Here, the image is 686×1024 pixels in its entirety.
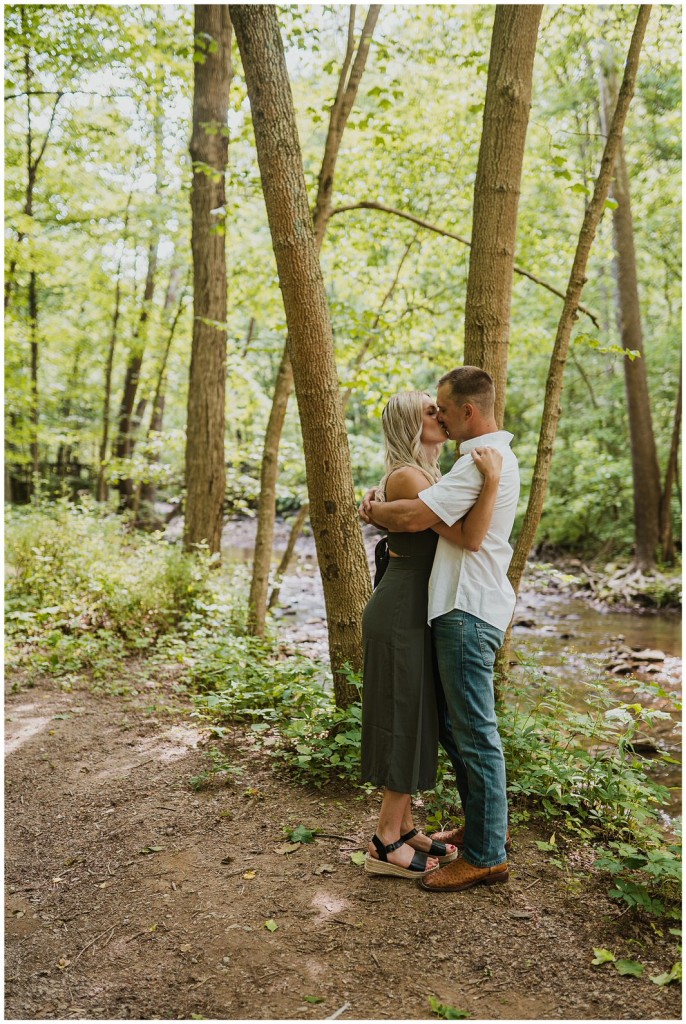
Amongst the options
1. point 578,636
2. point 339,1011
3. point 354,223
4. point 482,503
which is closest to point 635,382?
point 578,636

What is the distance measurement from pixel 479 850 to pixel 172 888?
1.39m

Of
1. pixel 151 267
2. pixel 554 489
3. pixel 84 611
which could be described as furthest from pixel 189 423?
pixel 554 489

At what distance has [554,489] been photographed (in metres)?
17.8

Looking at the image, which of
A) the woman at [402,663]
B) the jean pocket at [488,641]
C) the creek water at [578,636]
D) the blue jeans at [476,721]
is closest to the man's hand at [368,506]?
the woman at [402,663]

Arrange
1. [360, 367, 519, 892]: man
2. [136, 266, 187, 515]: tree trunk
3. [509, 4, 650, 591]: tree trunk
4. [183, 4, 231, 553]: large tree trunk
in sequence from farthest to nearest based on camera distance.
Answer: [136, 266, 187, 515]: tree trunk, [183, 4, 231, 553]: large tree trunk, [509, 4, 650, 591]: tree trunk, [360, 367, 519, 892]: man

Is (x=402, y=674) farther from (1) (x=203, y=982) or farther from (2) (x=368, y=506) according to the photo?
(1) (x=203, y=982)

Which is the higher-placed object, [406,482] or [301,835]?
[406,482]

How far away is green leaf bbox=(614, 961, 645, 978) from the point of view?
261 cm

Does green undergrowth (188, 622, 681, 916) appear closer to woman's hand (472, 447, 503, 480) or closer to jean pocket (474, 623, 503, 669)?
jean pocket (474, 623, 503, 669)

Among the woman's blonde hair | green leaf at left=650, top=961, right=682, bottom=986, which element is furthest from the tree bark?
green leaf at left=650, top=961, right=682, bottom=986

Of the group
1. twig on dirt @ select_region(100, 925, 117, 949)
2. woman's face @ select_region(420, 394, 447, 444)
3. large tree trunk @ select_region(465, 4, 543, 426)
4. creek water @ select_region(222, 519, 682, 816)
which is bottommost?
creek water @ select_region(222, 519, 682, 816)

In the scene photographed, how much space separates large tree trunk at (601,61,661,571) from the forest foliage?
99 cm

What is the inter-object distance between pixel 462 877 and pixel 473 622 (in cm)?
110

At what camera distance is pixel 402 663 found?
10.5 feet
